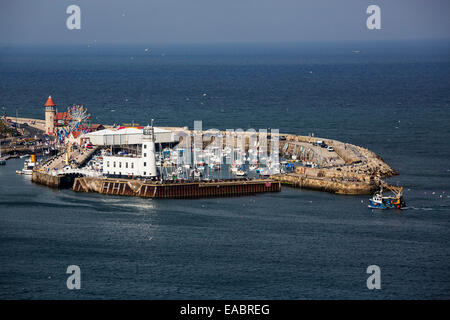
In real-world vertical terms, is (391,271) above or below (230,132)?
below

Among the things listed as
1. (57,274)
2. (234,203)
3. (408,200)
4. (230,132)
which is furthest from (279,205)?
(230,132)

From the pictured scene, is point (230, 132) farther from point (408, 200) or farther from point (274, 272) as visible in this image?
point (274, 272)

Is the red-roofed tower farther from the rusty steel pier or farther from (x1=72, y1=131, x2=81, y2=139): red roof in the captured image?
the rusty steel pier

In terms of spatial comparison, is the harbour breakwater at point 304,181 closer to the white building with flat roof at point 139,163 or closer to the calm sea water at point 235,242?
the calm sea water at point 235,242

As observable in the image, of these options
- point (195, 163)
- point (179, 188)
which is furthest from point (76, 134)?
point (179, 188)

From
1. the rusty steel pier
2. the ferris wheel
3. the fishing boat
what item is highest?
the ferris wheel

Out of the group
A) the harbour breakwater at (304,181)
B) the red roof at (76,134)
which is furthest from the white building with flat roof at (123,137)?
the harbour breakwater at (304,181)

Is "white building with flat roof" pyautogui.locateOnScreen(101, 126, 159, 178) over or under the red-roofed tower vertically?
under

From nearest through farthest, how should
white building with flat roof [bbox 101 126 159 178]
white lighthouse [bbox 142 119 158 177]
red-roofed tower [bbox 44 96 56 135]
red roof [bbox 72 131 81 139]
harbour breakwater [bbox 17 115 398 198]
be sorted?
harbour breakwater [bbox 17 115 398 198], white lighthouse [bbox 142 119 158 177], white building with flat roof [bbox 101 126 159 178], red roof [bbox 72 131 81 139], red-roofed tower [bbox 44 96 56 135]

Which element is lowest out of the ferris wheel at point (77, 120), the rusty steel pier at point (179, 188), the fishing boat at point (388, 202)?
the fishing boat at point (388, 202)

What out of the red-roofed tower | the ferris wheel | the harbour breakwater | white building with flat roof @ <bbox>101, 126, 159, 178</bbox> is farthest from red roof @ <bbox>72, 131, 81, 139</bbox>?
white building with flat roof @ <bbox>101, 126, 159, 178</bbox>
